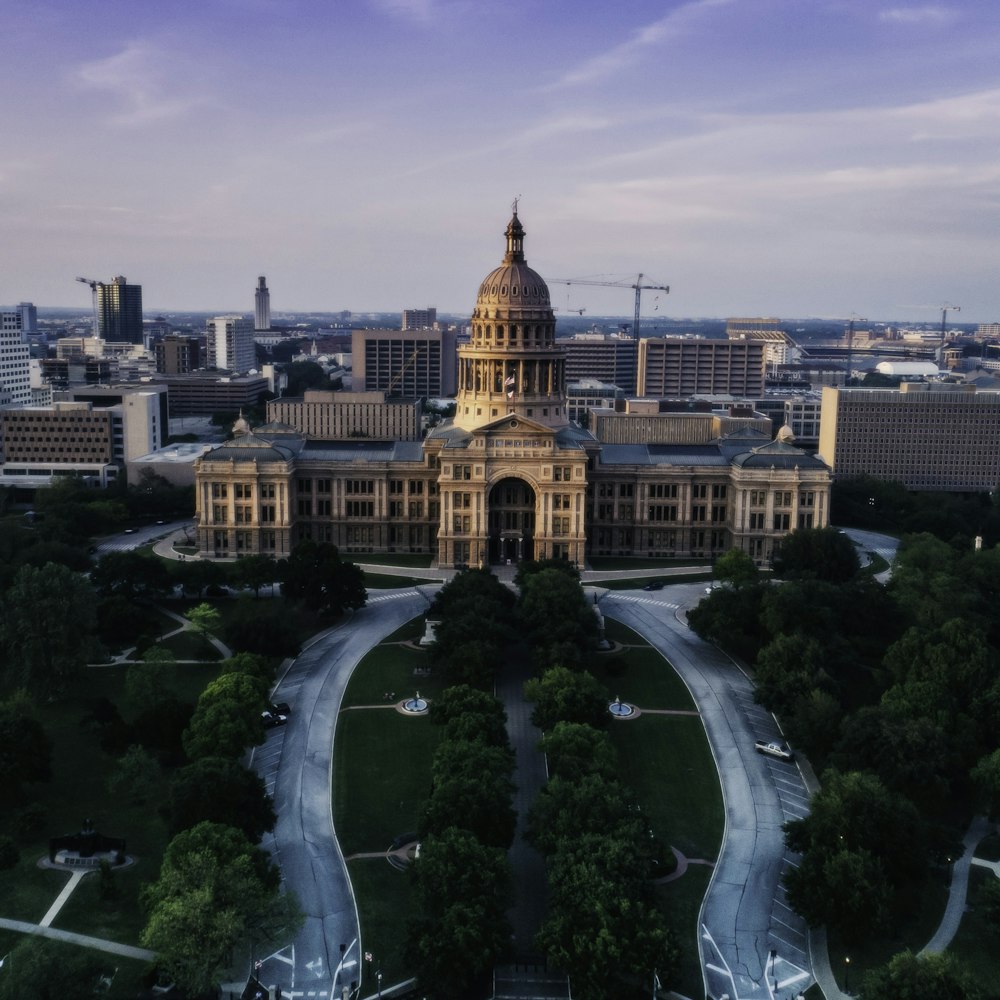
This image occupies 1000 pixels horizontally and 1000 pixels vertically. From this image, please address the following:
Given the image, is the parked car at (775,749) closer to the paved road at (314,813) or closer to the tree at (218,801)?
the paved road at (314,813)

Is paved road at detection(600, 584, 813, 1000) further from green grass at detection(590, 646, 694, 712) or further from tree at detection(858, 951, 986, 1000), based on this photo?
tree at detection(858, 951, 986, 1000)

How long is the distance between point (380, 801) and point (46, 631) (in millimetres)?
37712

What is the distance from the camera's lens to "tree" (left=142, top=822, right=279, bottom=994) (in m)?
57.9

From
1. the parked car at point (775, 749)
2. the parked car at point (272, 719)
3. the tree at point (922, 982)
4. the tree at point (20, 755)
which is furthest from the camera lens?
the parked car at point (272, 719)

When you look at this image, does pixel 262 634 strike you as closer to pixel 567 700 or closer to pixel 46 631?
pixel 46 631

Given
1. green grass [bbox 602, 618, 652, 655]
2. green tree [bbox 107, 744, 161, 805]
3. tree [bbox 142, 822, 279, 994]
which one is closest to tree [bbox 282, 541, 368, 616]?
green grass [bbox 602, 618, 652, 655]

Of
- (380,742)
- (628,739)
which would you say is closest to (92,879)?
(380,742)

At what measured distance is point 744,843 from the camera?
7700 cm

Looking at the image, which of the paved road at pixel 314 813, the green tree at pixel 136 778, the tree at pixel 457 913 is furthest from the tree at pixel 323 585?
the tree at pixel 457 913

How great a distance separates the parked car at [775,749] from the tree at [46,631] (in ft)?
203

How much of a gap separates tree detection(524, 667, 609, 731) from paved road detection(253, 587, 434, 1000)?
18.3 metres

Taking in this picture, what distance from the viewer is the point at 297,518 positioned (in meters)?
160

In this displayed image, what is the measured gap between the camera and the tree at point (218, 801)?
70812 millimetres

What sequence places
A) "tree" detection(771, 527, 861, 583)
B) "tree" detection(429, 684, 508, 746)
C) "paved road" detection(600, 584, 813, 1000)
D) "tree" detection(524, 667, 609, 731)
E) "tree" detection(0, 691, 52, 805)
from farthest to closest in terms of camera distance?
1. "tree" detection(771, 527, 861, 583)
2. "tree" detection(524, 667, 609, 731)
3. "tree" detection(429, 684, 508, 746)
4. "tree" detection(0, 691, 52, 805)
5. "paved road" detection(600, 584, 813, 1000)
